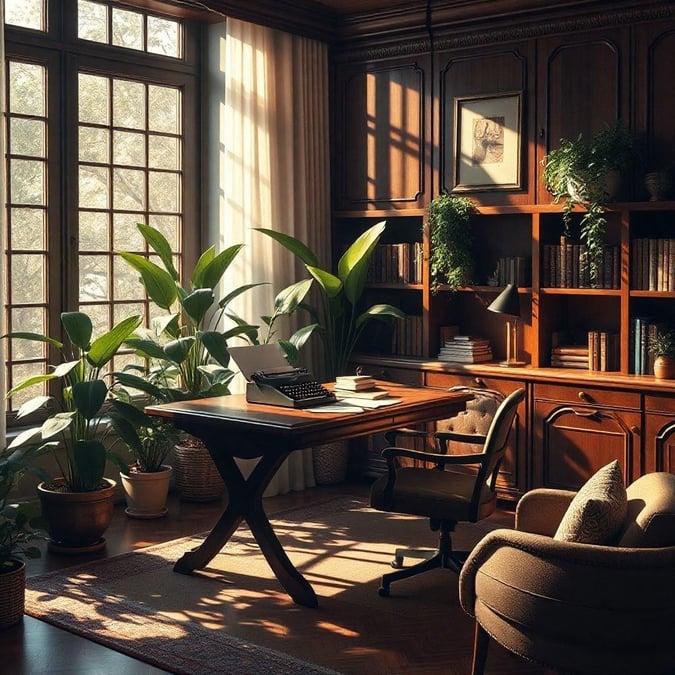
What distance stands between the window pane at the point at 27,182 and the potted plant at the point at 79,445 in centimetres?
107

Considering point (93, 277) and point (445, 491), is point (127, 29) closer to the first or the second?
point (93, 277)

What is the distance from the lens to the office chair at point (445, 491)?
180 inches

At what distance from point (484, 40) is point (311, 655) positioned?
398 centimetres

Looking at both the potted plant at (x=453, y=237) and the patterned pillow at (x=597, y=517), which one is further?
the potted plant at (x=453, y=237)

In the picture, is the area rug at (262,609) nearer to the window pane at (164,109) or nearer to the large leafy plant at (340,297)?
the large leafy plant at (340,297)

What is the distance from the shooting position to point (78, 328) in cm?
521

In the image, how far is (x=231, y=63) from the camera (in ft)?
22.0

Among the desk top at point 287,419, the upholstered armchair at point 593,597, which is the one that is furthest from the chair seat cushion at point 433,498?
the upholstered armchair at point 593,597

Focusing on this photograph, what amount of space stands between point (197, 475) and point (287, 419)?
2044 millimetres

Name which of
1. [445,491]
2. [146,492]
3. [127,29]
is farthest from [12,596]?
[127,29]

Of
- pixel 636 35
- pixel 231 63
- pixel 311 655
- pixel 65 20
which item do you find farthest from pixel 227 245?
pixel 311 655

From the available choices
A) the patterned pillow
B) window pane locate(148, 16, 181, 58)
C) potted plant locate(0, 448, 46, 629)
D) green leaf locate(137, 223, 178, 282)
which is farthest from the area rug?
window pane locate(148, 16, 181, 58)

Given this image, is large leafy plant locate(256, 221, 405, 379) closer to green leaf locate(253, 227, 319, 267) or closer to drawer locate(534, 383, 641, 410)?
green leaf locate(253, 227, 319, 267)

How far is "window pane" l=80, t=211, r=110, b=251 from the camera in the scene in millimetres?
6344
